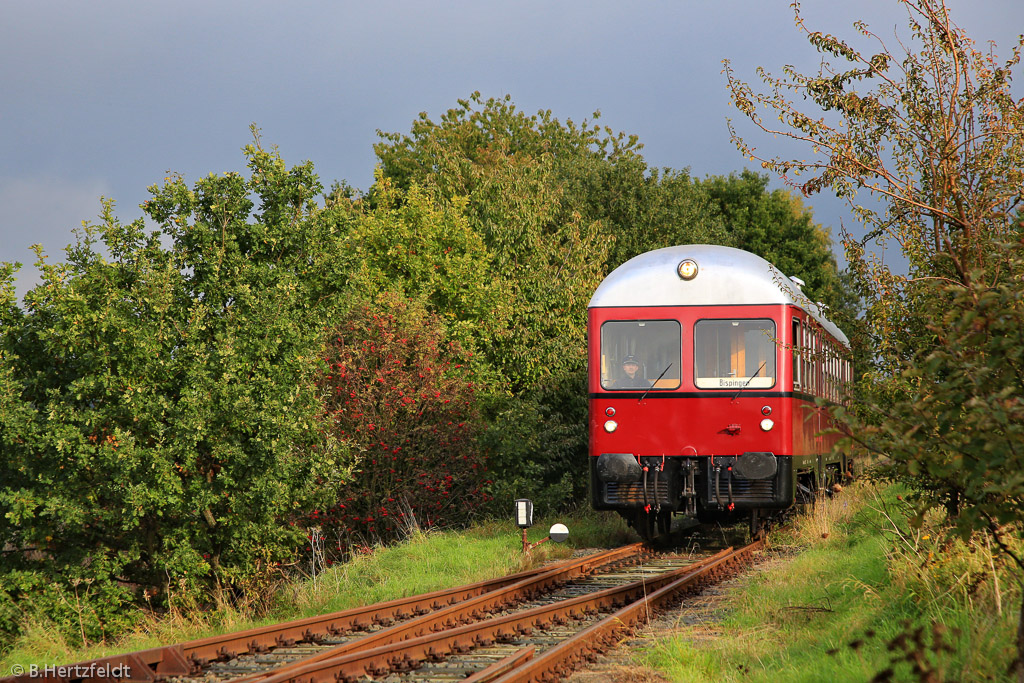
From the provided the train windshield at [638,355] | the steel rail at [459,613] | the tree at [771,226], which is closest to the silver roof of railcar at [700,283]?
the train windshield at [638,355]

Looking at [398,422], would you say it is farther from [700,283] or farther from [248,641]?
[248,641]

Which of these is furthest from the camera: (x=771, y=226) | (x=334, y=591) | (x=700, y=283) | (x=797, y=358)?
(x=771, y=226)

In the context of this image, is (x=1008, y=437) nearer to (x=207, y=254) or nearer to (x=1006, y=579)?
(x=1006, y=579)

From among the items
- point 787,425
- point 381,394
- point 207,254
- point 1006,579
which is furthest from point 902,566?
point 381,394

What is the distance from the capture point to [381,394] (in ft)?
58.7

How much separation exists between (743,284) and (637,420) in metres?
2.12

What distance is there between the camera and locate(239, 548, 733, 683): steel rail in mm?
6160

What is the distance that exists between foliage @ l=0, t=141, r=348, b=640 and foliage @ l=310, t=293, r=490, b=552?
18.0ft

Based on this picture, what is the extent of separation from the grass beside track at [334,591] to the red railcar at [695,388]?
156cm

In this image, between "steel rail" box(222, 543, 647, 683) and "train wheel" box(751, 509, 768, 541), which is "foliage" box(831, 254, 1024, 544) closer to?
"steel rail" box(222, 543, 647, 683)

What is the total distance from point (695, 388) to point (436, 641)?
19.7ft

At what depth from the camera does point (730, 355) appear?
12281 mm

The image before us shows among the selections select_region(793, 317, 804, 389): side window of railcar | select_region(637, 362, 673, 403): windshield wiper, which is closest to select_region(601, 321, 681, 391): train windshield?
select_region(637, 362, 673, 403): windshield wiper

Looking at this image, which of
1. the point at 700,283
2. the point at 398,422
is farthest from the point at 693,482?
the point at 398,422
